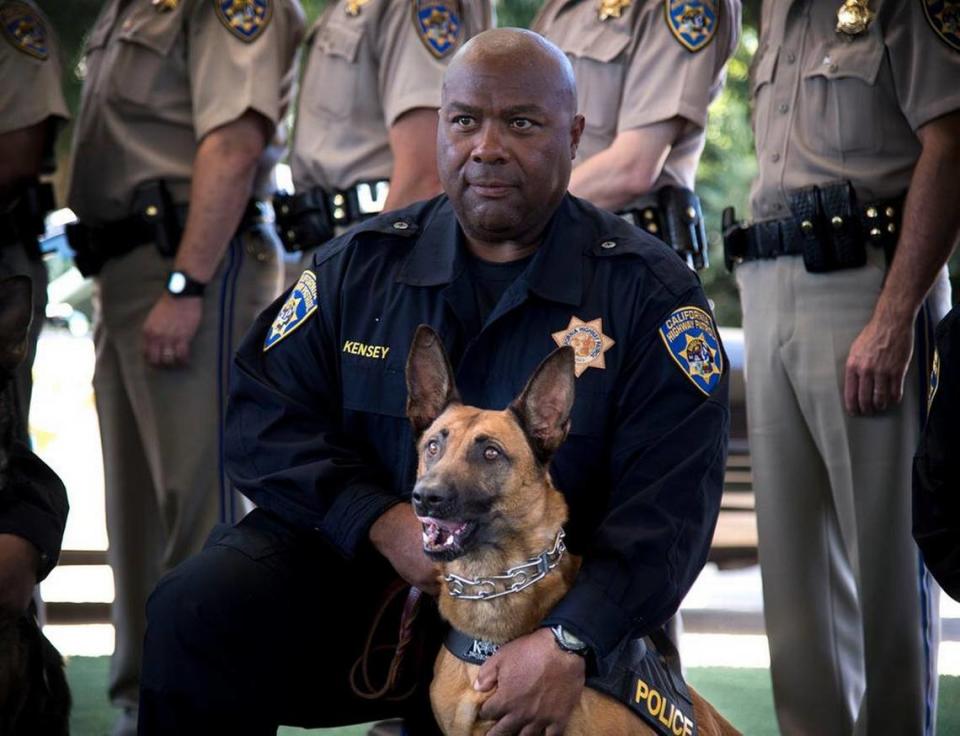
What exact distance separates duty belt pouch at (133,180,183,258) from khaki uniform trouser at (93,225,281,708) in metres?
0.05

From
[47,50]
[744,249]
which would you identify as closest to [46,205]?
[47,50]

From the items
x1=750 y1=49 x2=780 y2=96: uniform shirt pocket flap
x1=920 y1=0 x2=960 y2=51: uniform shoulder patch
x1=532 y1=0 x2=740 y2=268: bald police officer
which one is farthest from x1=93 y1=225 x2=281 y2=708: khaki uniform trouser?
x1=920 y1=0 x2=960 y2=51: uniform shoulder patch

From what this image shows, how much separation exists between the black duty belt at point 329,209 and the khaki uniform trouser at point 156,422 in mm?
107

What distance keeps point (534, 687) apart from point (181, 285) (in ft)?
5.41

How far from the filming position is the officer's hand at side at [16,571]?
2.30 m

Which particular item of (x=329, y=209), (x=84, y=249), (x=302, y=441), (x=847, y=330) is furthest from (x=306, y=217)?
(x=847, y=330)

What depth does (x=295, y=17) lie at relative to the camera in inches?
134

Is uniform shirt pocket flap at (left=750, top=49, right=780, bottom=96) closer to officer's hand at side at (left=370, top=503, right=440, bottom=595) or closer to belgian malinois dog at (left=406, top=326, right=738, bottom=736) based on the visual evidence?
belgian malinois dog at (left=406, top=326, right=738, bottom=736)

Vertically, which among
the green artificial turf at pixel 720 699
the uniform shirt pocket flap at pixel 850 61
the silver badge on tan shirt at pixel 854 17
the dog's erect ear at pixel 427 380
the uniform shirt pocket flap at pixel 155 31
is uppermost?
the silver badge on tan shirt at pixel 854 17

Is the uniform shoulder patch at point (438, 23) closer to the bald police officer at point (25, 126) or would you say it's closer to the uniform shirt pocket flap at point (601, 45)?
the uniform shirt pocket flap at point (601, 45)

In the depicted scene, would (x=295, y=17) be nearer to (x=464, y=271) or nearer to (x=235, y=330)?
(x=235, y=330)

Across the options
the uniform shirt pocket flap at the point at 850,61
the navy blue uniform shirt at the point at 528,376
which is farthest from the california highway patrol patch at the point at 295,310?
the uniform shirt pocket flap at the point at 850,61

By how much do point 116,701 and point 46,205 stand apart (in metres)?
1.26

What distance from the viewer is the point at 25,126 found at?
10.5ft
